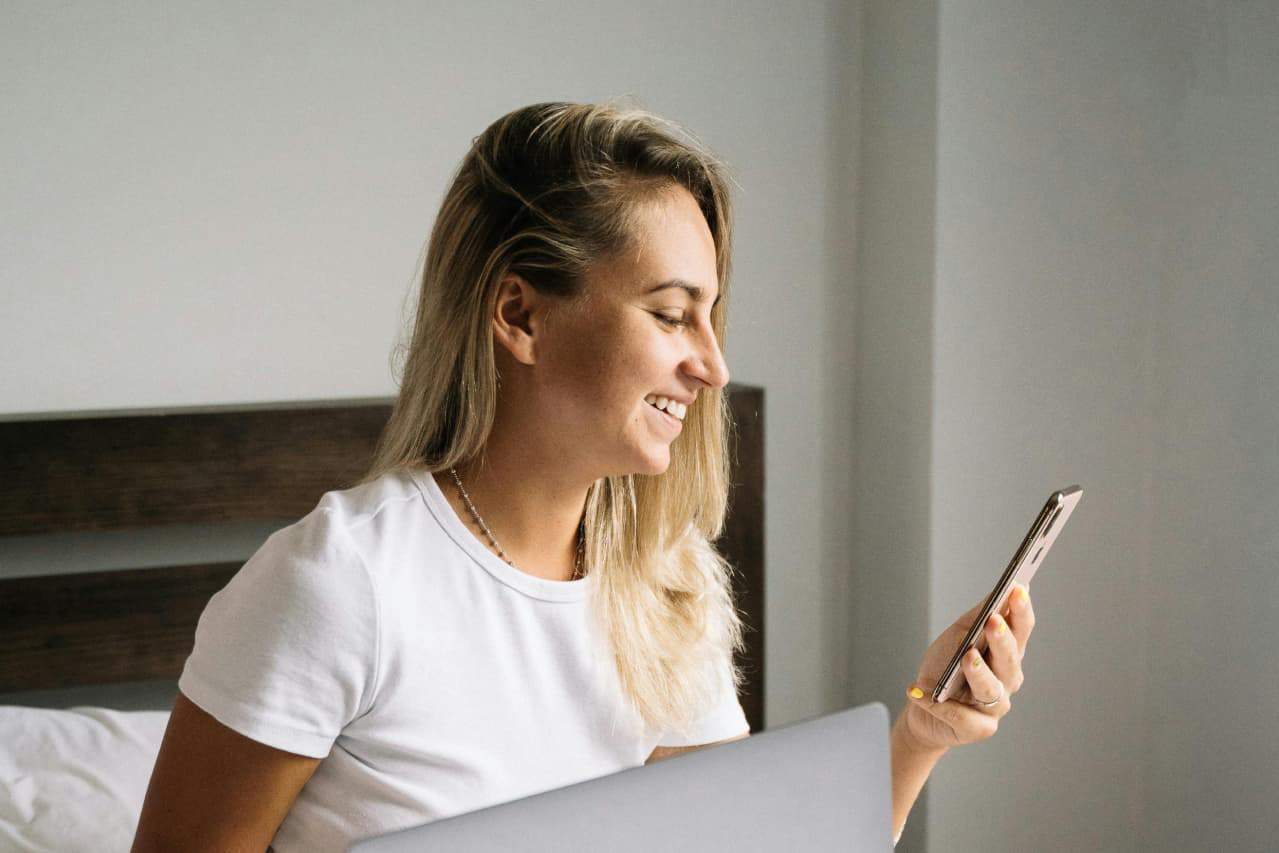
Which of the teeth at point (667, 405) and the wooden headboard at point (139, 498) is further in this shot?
the wooden headboard at point (139, 498)

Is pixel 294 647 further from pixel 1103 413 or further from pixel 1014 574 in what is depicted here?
pixel 1103 413

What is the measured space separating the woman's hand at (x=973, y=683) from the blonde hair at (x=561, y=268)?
0.69ft

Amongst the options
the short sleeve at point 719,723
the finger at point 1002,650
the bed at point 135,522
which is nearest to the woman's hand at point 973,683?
the finger at point 1002,650

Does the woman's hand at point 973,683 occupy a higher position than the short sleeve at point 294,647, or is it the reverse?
the short sleeve at point 294,647

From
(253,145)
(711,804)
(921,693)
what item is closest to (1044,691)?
(921,693)

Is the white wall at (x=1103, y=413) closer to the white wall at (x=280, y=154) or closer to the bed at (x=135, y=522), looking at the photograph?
the white wall at (x=280, y=154)

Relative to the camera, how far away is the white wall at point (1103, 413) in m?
2.26

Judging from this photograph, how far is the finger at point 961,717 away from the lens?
1.07 metres

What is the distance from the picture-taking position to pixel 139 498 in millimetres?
1985

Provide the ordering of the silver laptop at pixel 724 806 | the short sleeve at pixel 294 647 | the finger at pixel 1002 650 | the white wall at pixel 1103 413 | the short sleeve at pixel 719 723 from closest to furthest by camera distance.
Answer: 1. the silver laptop at pixel 724 806
2. the short sleeve at pixel 294 647
3. the finger at pixel 1002 650
4. the short sleeve at pixel 719 723
5. the white wall at pixel 1103 413

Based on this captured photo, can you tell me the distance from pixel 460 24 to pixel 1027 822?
1855 millimetres

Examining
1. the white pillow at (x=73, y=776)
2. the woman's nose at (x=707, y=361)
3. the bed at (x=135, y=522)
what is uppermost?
the woman's nose at (x=707, y=361)

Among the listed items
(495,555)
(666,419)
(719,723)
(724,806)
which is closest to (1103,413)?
(719,723)

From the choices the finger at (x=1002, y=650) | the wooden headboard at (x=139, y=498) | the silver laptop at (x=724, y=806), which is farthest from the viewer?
the wooden headboard at (x=139, y=498)
